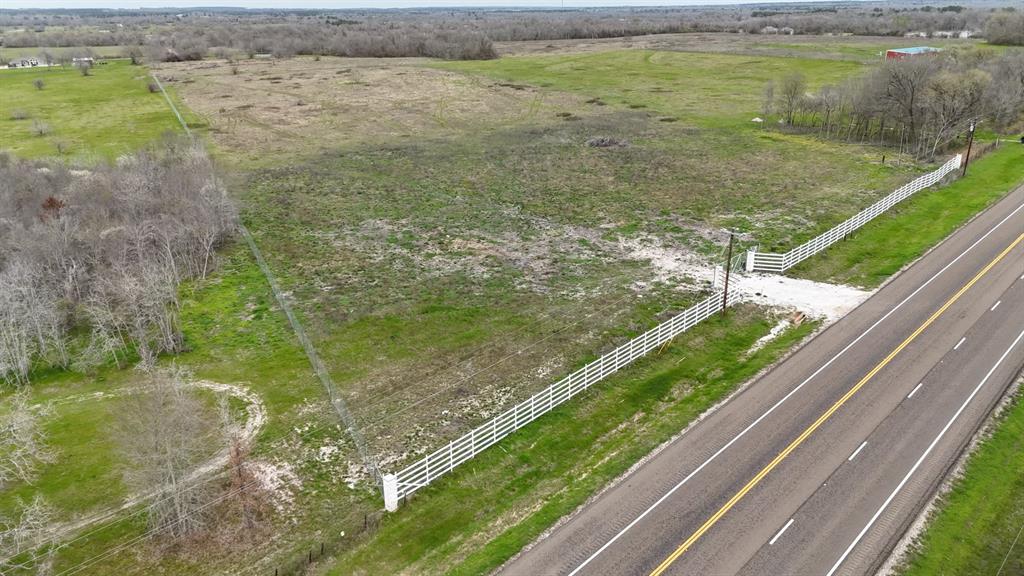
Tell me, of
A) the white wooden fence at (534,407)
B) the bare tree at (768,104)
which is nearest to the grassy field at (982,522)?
the white wooden fence at (534,407)

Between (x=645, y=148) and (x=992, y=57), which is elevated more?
(x=992, y=57)

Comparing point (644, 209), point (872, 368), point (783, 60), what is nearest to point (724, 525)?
point (872, 368)

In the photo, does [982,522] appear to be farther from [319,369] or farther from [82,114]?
[82,114]

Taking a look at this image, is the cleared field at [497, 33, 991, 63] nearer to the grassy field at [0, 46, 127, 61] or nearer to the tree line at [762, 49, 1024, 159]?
the tree line at [762, 49, 1024, 159]

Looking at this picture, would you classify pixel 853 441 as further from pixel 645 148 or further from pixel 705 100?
pixel 705 100

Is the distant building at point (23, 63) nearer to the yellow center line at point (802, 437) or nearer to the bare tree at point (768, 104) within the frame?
the bare tree at point (768, 104)

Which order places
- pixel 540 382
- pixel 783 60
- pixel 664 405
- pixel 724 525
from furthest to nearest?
pixel 783 60, pixel 540 382, pixel 664 405, pixel 724 525

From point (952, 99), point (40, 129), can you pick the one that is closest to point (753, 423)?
point (952, 99)
